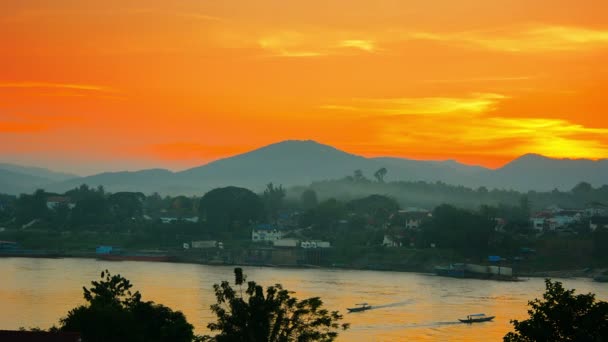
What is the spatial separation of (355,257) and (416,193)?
201 feet

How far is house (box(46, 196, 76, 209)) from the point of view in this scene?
76.5 metres

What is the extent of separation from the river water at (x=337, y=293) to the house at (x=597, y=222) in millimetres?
12490

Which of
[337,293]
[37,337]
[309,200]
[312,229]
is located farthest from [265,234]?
[37,337]

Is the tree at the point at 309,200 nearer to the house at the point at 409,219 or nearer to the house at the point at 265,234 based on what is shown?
the house at the point at 409,219

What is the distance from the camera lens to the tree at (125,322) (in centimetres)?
1573

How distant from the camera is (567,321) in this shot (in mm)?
11156

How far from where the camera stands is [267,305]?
43.9 ft

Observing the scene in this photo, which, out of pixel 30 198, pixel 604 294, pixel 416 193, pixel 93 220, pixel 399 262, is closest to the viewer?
pixel 604 294

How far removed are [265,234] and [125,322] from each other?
45.4 meters

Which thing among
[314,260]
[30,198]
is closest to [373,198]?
[314,260]

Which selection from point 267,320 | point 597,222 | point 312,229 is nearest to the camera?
point 267,320

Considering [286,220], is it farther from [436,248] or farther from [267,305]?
[267,305]

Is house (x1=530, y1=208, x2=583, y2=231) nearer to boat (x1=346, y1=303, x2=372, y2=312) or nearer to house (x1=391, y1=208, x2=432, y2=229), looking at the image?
house (x1=391, y1=208, x2=432, y2=229)

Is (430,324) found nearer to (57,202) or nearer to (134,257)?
(134,257)
